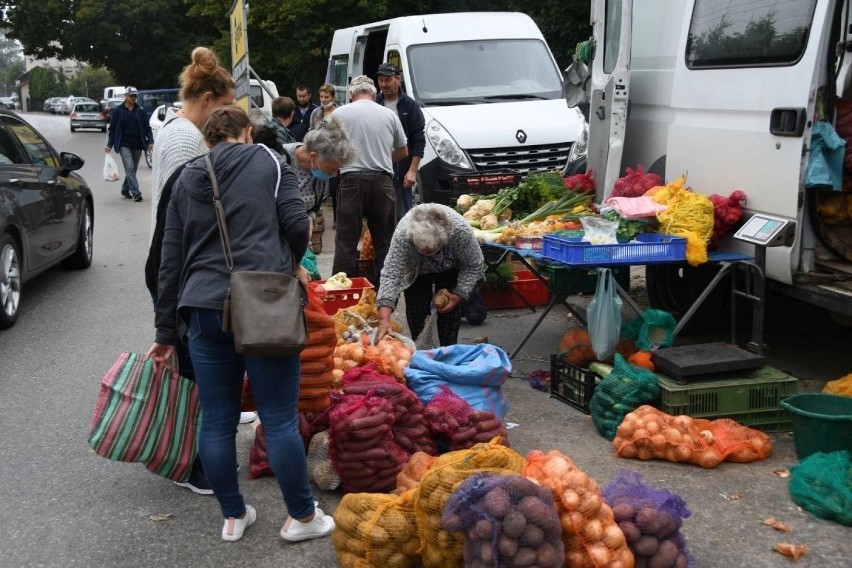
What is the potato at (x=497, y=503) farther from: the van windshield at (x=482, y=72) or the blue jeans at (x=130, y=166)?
the blue jeans at (x=130, y=166)

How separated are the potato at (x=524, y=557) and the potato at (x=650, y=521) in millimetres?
551

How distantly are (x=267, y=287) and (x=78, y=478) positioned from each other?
2136mm

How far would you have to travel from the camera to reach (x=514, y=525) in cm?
331

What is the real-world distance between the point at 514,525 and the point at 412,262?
2.87 m

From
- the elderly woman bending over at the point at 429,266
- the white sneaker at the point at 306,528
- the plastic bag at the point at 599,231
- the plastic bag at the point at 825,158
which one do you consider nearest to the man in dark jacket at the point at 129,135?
the elderly woman bending over at the point at 429,266

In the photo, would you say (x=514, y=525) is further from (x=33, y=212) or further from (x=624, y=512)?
(x=33, y=212)

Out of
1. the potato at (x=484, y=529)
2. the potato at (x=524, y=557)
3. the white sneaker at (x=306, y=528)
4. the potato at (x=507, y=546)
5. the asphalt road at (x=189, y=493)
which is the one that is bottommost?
the asphalt road at (x=189, y=493)

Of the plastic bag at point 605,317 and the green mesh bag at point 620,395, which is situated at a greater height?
the plastic bag at point 605,317

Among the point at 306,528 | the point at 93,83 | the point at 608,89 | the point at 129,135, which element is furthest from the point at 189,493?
the point at 93,83

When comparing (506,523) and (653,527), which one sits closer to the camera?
(506,523)

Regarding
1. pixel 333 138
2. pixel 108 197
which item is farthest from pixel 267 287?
pixel 108 197

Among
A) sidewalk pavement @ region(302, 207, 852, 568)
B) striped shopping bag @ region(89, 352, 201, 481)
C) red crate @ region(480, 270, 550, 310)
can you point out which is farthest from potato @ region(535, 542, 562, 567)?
red crate @ region(480, 270, 550, 310)

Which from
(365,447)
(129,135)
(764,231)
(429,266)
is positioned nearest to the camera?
(365,447)

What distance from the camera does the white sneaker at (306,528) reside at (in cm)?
415
